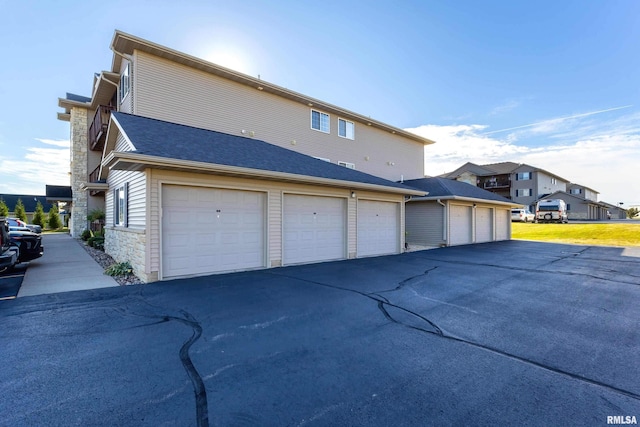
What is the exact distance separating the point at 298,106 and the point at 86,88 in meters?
15.1

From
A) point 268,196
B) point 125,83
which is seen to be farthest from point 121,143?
point 268,196

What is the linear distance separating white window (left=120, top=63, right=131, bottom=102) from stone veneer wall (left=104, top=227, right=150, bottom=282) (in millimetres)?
5643

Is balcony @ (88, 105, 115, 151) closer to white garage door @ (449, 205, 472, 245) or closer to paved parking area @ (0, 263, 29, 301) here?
paved parking area @ (0, 263, 29, 301)

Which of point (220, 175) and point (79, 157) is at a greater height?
point (79, 157)

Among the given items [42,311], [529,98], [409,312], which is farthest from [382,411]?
[529,98]

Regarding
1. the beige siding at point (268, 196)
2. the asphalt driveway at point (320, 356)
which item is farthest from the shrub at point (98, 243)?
the beige siding at point (268, 196)

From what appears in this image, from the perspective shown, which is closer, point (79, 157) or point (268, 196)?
point (268, 196)

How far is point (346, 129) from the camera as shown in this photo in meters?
17.7

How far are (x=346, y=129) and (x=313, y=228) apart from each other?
9.40 meters

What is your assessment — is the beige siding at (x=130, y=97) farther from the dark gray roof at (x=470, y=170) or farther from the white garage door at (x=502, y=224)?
the dark gray roof at (x=470, y=170)

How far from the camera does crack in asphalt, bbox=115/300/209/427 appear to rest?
242 cm

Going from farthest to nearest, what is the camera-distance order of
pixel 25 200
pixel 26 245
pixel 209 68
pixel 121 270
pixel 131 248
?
pixel 25 200 → pixel 209 68 → pixel 26 245 → pixel 131 248 → pixel 121 270

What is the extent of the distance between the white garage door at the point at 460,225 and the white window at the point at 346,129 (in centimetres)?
743

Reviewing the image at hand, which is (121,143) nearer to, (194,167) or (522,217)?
(194,167)
